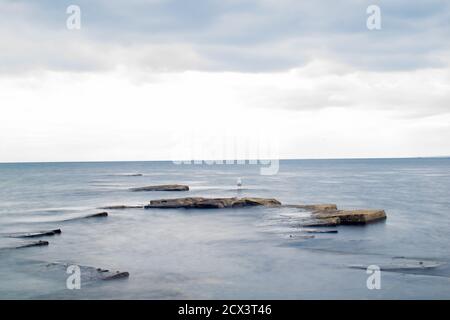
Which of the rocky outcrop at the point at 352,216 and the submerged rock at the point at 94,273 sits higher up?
the rocky outcrop at the point at 352,216

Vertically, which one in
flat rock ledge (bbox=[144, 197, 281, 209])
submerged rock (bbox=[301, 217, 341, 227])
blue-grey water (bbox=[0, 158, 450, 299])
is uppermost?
flat rock ledge (bbox=[144, 197, 281, 209])

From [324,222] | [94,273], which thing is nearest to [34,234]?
[94,273]

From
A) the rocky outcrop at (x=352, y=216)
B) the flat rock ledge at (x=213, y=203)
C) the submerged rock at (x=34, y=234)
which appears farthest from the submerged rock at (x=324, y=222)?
the submerged rock at (x=34, y=234)

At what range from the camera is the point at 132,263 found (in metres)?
40.8

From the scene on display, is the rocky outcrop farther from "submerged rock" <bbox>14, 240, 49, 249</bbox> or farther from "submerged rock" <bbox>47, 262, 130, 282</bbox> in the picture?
"submerged rock" <bbox>14, 240, 49, 249</bbox>

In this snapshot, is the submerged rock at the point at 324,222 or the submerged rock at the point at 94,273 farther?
the submerged rock at the point at 324,222

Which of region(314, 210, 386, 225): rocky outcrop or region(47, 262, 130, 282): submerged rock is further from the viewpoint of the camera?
region(314, 210, 386, 225): rocky outcrop

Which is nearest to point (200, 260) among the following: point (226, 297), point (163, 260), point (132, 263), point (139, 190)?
point (163, 260)

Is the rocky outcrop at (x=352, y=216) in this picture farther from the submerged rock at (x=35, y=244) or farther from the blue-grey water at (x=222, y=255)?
the submerged rock at (x=35, y=244)

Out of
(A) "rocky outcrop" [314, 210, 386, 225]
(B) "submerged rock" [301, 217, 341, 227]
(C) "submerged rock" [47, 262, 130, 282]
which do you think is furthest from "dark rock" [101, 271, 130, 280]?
(A) "rocky outcrop" [314, 210, 386, 225]

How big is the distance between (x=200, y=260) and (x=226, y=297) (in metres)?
10.8

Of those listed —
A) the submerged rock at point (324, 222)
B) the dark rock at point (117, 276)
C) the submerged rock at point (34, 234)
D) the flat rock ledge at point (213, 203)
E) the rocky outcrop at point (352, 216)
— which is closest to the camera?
the dark rock at point (117, 276)

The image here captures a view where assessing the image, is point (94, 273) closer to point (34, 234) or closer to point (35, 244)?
point (35, 244)

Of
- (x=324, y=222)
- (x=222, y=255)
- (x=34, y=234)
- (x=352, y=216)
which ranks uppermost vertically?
(x=352, y=216)
